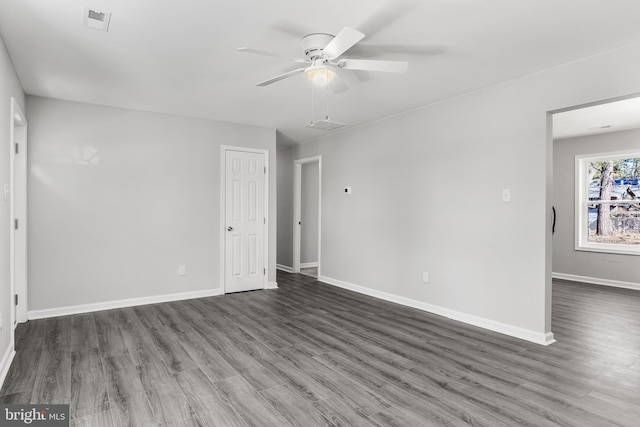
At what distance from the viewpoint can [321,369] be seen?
2.76 meters

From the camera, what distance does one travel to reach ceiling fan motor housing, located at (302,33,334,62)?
2.56 meters

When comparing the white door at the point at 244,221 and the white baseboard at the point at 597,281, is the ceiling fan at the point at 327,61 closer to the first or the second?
the white door at the point at 244,221

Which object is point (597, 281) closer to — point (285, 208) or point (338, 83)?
point (285, 208)

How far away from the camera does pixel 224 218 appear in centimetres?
526

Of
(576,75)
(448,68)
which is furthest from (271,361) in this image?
(576,75)

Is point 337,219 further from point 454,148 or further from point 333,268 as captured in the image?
point 454,148

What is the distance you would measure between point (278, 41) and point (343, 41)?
0.68 m


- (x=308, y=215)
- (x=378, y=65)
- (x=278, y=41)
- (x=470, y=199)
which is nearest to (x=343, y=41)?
(x=378, y=65)

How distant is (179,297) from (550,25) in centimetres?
483

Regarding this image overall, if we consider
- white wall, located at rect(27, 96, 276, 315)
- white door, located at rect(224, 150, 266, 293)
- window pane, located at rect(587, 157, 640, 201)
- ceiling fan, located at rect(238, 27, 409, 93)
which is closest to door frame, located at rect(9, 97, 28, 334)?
white wall, located at rect(27, 96, 276, 315)

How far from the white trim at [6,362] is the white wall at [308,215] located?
16.5 feet

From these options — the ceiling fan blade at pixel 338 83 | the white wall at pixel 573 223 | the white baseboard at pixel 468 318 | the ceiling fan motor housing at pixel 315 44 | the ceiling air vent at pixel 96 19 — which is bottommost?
the white baseboard at pixel 468 318

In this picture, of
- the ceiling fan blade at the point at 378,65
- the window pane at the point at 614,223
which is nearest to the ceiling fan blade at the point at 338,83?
the ceiling fan blade at the point at 378,65

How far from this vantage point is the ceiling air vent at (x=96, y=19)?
2342 millimetres
